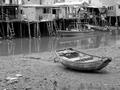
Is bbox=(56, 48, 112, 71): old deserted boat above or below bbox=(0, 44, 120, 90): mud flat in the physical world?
above

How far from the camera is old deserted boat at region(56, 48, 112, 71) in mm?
15508

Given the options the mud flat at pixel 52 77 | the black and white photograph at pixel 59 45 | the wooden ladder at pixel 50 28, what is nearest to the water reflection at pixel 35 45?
the black and white photograph at pixel 59 45

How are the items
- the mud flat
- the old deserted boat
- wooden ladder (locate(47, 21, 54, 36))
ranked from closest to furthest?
the mud flat < the old deserted boat < wooden ladder (locate(47, 21, 54, 36))

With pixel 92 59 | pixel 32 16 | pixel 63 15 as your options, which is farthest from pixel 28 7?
pixel 92 59

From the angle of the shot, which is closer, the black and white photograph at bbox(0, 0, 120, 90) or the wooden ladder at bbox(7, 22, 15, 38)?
the black and white photograph at bbox(0, 0, 120, 90)

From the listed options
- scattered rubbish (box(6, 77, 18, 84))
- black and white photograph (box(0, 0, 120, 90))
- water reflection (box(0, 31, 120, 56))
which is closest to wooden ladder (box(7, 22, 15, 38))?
black and white photograph (box(0, 0, 120, 90))

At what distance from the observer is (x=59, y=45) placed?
32.7 m

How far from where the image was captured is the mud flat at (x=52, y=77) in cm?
1259

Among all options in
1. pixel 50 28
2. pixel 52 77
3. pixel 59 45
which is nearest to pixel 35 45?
pixel 59 45

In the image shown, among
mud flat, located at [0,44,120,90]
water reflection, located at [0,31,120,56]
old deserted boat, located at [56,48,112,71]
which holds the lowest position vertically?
water reflection, located at [0,31,120,56]

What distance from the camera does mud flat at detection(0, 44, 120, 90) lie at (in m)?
12.6

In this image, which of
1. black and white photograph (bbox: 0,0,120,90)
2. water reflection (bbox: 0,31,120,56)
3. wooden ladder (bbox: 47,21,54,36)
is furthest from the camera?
wooden ladder (bbox: 47,21,54,36)

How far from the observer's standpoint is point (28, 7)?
40.5 metres

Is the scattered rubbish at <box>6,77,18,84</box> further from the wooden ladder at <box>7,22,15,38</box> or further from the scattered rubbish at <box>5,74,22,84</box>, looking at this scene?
the wooden ladder at <box>7,22,15,38</box>
